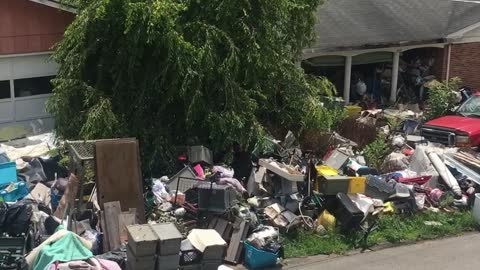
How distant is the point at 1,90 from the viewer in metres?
16.6

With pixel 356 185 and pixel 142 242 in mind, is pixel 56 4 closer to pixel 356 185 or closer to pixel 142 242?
pixel 356 185

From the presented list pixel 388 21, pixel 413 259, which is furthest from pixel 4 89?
pixel 388 21

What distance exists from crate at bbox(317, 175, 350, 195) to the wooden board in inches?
134

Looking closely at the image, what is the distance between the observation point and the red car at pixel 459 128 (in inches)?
647

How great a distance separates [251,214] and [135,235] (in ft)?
9.14

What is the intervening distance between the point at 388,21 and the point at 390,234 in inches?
505

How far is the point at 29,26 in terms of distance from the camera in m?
16.6

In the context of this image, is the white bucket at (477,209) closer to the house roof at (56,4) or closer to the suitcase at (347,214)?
the suitcase at (347,214)

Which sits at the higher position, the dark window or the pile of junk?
the dark window

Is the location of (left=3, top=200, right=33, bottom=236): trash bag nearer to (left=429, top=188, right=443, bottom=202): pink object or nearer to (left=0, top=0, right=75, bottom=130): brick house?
(left=0, top=0, right=75, bottom=130): brick house

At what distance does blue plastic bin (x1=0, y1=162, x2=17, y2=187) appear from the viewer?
43.6ft

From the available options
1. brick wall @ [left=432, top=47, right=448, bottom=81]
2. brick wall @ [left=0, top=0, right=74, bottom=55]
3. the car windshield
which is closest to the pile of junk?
the car windshield

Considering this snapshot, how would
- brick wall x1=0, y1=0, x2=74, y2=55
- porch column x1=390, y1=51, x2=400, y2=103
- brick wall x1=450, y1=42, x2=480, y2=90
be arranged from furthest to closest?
brick wall x1=450, y1=42, x2=480, y2=90
porch column x1=390, y1=51, x2=400, y2=103
brick wall x1=0, y1=0, x2=74, y2=55

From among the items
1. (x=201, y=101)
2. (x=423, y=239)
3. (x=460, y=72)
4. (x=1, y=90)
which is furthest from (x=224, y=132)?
(x=460, y=72)
